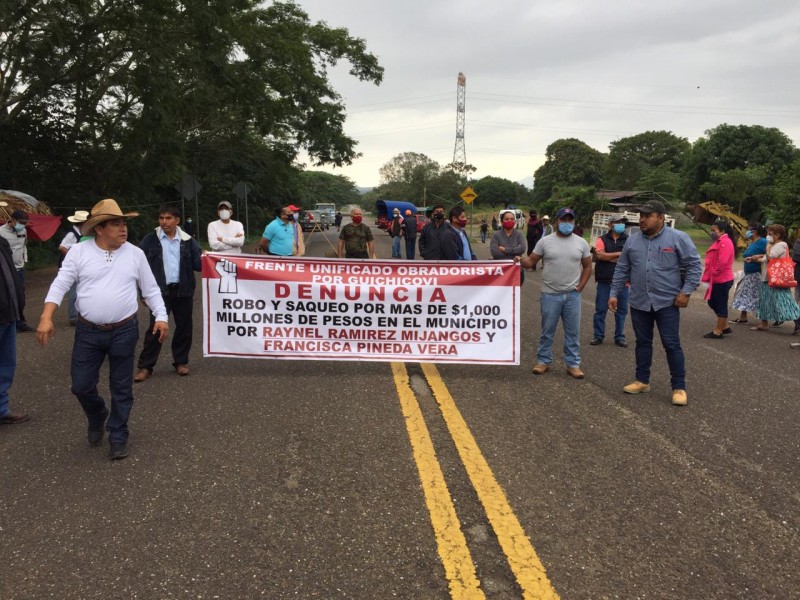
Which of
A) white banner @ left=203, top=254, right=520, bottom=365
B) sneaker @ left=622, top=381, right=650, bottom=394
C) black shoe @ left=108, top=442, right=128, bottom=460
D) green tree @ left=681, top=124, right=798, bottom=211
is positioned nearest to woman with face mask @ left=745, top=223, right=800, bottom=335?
sneaker @ left=622, top=381, right=650, bottom=394

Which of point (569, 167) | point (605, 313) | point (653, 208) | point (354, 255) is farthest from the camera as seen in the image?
point (569, 167)

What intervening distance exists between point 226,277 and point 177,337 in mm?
835

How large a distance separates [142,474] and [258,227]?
135 ft

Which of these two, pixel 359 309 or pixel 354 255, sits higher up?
pixel 354 255

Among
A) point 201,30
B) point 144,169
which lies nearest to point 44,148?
point 144,169

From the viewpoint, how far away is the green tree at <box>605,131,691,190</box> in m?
87.8

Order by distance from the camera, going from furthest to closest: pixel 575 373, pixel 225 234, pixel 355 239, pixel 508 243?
1. pixel 355 239
2. pixel 225 234
3. pixel 508 243
4. pixel 575 373

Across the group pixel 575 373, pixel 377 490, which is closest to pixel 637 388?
pixel 575 373

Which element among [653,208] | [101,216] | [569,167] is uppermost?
[569,167]

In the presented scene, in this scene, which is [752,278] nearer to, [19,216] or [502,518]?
[502,518]

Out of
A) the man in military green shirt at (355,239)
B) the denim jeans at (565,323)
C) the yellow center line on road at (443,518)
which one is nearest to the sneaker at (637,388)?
the denim jeans at (565,323)

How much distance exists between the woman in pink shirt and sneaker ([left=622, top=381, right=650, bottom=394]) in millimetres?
3880

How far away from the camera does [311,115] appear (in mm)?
30125

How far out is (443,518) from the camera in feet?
11.3
